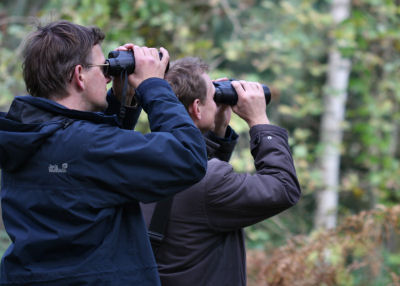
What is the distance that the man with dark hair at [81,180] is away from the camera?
1.59 metres

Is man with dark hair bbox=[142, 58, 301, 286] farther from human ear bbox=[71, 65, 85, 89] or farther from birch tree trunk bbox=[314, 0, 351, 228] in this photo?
birch tree trunk bbox=[314, 0, 351, 228]

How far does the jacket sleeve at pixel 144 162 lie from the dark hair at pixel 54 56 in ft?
0.83

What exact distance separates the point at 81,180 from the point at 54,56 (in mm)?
455

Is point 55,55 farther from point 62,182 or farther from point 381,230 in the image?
point 381,230

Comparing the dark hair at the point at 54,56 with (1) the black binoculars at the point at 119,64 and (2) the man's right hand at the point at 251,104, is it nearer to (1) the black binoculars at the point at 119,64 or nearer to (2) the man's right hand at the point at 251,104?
(1) the black binoculars at the point at 119,64

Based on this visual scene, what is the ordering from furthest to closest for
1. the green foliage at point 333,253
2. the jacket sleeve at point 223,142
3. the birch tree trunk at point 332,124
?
the birch tree trunk at point 332,124
the green foliage at point 333,253
the jacket sleeve at point 223,142

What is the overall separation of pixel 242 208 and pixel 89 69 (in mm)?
836

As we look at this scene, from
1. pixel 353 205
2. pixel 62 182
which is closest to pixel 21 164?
pixel 62 182

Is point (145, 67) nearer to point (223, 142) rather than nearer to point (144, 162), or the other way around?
point (144, 162)

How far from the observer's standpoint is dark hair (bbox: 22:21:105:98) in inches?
67.8

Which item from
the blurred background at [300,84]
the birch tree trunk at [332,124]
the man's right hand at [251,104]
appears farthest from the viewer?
the birch tree trunk at [332,124]

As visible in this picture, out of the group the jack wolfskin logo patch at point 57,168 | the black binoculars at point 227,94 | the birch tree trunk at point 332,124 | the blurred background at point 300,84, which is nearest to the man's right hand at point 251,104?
the black binoculars at point 227,94

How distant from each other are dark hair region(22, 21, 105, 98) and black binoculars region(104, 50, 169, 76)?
0.27ft

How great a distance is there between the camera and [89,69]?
1.78 m
